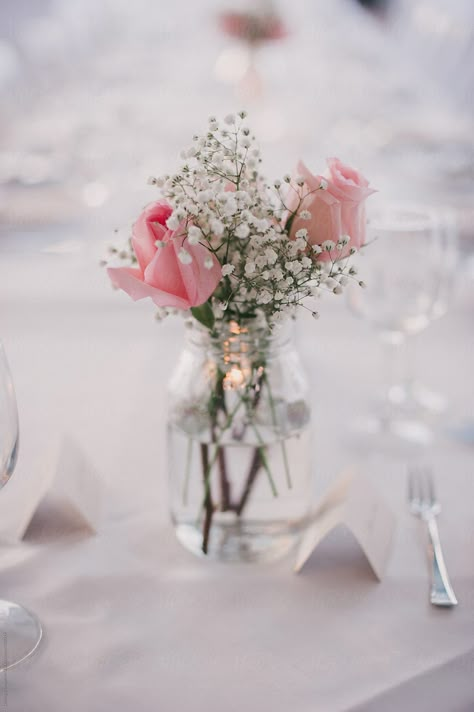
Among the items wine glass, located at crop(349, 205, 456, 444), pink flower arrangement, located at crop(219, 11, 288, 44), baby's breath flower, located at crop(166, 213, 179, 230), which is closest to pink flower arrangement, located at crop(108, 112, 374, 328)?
baby's breath flower, located at crop(166, 213, 179, 230)

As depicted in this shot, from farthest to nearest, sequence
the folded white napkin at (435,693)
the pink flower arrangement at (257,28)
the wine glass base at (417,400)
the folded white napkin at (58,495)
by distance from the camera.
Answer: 1. the pink flower arrangement at (257,28)
2. the wine glass base at (417,400)
3. the folded white napkin at (58,495)
4. the folded white napkin at (435,693)

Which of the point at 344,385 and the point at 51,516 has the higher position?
the point at 344,385

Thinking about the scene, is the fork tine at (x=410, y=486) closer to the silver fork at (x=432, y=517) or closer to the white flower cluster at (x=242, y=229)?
the silver fork at (x=432, y=517)

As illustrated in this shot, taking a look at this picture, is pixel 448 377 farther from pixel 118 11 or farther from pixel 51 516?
pixel 118 11

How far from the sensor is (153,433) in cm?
99

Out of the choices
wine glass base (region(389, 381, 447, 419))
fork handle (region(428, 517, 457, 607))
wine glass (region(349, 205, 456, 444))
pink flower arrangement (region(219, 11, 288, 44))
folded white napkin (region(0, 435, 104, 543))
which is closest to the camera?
fork handle (region(428, 517, 457, 607))

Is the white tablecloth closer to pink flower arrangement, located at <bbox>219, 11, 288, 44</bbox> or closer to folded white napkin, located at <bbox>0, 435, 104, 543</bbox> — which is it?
folded white napkin, located at <bbox>0, 435, 104, 543</bbox>

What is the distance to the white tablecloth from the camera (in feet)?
1.90

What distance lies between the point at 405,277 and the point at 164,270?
412mm

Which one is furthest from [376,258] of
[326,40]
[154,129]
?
[326,40]

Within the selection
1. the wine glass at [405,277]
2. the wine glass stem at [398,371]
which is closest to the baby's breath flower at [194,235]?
the wine glass at [405,277]

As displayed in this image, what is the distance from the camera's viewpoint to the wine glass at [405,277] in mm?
889

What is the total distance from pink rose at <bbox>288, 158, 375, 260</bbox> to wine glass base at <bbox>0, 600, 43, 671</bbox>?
0.39 m

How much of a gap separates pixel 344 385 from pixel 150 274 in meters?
0.58
